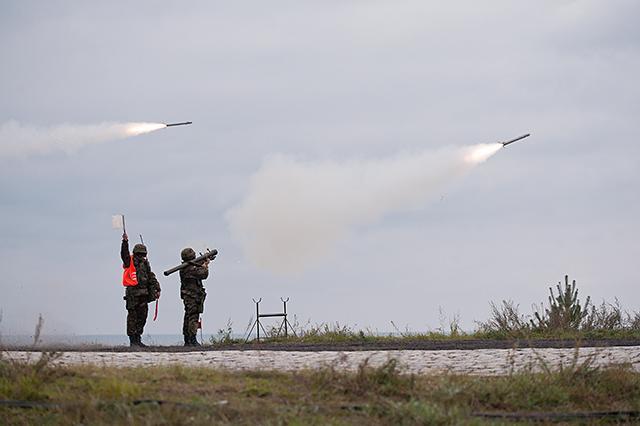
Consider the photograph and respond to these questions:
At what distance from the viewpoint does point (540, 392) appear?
14516 mm

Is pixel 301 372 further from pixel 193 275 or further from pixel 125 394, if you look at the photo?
pixel 193 275

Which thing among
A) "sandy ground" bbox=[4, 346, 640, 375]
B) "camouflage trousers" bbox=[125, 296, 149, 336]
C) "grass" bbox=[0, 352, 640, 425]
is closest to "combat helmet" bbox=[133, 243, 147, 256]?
"camouflage trousers" bbox=[125, 296, 149, 336]

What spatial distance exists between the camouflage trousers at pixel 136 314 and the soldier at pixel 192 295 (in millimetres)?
878

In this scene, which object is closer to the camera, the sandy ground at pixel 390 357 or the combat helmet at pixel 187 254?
the sandy ground at pixel 390 357

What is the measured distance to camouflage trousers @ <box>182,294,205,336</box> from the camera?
81.2ft

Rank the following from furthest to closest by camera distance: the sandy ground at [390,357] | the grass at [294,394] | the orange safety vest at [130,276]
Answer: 1. the orange safety vest at [130,276]
2. the sandy ground at [390,357]
3. the grass at [294,394]

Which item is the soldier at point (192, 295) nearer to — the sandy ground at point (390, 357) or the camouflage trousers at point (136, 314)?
the camouflage trousers at point (136, 314)

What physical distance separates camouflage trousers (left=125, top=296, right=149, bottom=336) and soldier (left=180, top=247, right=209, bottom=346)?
2.88 ft

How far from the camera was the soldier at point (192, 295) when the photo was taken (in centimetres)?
2481

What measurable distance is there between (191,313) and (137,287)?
1350mm

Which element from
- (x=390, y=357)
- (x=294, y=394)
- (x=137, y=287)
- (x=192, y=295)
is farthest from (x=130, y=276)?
(x=294, y=394)

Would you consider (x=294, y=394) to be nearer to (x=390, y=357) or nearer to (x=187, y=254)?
(x=390, y=357)

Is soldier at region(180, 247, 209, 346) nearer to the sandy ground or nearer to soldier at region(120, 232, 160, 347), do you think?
soldier at region(120, 232, 160, 347)

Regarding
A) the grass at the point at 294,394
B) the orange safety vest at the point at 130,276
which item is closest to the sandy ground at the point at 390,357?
the grass at the point at 294,394
